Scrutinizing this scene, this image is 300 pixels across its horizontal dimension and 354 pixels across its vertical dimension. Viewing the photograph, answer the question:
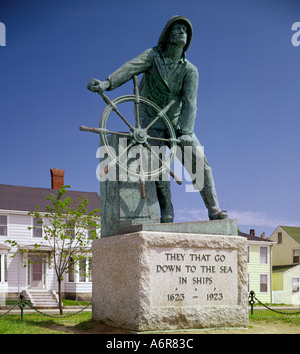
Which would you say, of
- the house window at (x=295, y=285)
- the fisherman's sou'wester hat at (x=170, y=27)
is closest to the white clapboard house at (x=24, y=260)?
the house window at (x=295, y=285)

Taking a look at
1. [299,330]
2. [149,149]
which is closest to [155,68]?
[149,149]

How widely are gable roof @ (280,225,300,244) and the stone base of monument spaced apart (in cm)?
3666

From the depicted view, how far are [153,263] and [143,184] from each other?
1.30 m

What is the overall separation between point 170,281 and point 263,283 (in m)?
34.4

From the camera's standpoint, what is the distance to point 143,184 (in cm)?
805

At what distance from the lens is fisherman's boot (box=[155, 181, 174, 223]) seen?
8.70m

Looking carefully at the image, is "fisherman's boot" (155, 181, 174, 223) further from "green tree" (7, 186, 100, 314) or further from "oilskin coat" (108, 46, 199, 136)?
"green tree" (7, 186, 100, 314)

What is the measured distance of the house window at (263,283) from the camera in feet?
131

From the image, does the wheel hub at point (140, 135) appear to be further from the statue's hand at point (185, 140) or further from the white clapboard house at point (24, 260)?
the white clapboard house at point (24, 260)

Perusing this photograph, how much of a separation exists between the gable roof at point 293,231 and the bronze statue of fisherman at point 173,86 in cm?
3628

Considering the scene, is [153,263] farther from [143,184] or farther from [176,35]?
[176,35]

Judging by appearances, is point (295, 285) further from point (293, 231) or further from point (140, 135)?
point (140, 135)

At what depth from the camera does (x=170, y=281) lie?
24.4 feet

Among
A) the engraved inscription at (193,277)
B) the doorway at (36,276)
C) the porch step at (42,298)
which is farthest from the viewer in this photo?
the doorway at (36,276)
